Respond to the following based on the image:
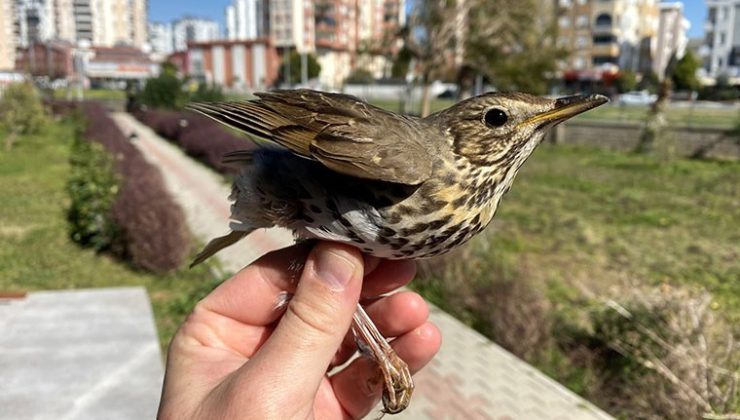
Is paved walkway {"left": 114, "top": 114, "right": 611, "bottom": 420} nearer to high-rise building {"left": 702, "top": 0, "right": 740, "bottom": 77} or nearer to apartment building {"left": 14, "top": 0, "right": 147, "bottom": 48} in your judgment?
high-rise building {"left": 702, "top": 0, "right": 740, "bottom": 77}

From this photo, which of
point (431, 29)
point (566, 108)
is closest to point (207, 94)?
point (431, 29)

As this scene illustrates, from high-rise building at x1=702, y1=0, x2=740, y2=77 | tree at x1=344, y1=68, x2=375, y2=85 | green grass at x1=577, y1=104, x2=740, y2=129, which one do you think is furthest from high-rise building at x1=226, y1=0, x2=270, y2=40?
green grass at x1=577, y1=104, x2=740, y2=129

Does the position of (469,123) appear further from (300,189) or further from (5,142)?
(5,142)

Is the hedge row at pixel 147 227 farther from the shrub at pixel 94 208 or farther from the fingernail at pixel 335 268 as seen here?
the fingernail at pixel 335 268

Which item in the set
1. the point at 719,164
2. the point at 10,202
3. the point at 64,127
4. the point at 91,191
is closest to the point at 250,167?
the point at 91,191

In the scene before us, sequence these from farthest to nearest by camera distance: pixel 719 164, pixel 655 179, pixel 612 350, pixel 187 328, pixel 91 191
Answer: pixel 719 164 < pixel 655 179 < pixel 91 191 < pixel 612 350 < pixel 187 328

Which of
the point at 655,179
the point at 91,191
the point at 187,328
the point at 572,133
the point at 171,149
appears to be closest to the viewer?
the point at 187,328
